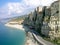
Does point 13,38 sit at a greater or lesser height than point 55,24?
lesser

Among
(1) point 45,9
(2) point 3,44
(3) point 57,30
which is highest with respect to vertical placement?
(1) point 45,9

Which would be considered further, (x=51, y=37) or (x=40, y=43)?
(x=51, y=37)

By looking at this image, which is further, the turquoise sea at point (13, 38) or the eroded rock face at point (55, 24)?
the turquoise sea at point (13, 38)

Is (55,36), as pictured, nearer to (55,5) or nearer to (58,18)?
(58,18)

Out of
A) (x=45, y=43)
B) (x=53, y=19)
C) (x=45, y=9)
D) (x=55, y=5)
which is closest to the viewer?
(x=45, y=43)

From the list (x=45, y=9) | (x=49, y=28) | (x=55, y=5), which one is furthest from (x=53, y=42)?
(x=45, y=9)

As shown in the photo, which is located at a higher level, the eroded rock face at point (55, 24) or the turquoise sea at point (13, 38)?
the eroded rock face at point (55, 24)

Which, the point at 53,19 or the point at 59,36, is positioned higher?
the point at 53,19

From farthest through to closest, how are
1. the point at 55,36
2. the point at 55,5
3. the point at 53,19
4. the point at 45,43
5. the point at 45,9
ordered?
the point at 45,9 → the point at 55,5 → the point at 53,19 → the point at 55,36 → the point at 45,43

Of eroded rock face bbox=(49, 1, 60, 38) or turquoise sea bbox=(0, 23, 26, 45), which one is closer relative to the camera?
eroded rock face bbox=(49, 1, 60, 38)

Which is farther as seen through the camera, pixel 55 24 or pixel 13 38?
pixel 13 38

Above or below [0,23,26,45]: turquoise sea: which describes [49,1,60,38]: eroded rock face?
above
